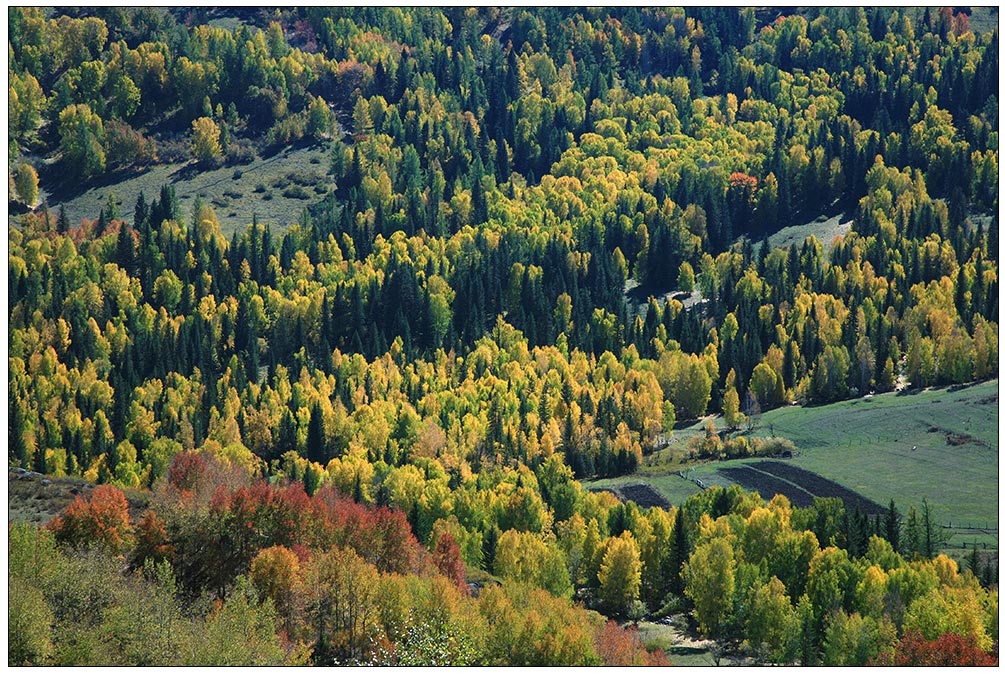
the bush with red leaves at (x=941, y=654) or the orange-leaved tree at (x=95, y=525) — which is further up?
the orange-leaved tree at (x=95, y=525)

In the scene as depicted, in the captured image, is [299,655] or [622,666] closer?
[299,655]

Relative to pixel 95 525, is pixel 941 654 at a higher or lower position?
lower

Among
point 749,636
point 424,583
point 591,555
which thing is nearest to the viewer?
point 424,583

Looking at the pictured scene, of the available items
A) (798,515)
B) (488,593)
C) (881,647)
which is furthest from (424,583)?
(798,515)

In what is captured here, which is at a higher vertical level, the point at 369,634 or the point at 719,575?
the point at 369,634

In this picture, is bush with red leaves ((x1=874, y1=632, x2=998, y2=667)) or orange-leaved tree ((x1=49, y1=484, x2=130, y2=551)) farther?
orange-leaved tree ((x1=49, y1=484, x2=130, y2=551))

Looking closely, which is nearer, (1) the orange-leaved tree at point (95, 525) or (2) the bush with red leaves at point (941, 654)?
(2) the bush with red leaves at point (941, 654)

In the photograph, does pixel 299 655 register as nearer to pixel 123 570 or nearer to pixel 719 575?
pixel 123 570

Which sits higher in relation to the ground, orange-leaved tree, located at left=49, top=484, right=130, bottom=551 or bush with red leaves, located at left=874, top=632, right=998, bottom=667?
orange-leaved tree, located at left=49, top=484, right=130, bottom=551

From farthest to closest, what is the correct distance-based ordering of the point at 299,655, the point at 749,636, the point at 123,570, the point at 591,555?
the point at 591,555, the point at 749,636, the point at 123,570, the point at 299,655

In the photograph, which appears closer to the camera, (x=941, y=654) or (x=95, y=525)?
(x=941, y=654)

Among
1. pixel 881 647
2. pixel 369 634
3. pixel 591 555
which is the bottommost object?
pixel 591 555
